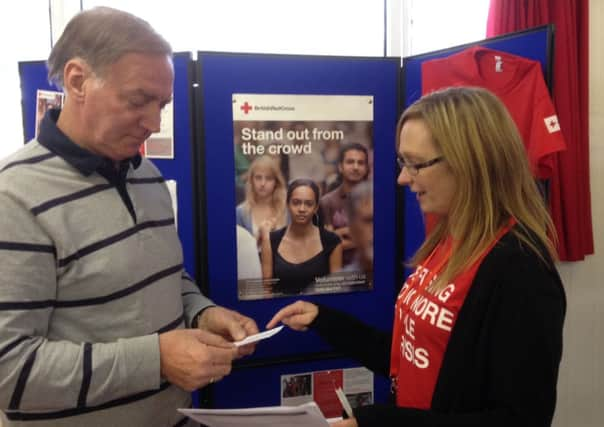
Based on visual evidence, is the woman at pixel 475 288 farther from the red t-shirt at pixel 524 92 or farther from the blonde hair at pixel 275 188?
the blonde hair at pixel 275 188

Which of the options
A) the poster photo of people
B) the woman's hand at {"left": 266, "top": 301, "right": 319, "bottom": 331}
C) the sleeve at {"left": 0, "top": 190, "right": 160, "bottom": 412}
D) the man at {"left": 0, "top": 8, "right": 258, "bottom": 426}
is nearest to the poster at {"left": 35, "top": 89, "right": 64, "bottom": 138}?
the poster photo of people

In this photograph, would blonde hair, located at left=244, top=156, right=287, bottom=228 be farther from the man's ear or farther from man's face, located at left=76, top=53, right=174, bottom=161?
the man's ear

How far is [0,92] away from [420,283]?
218cm

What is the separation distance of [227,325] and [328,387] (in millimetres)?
908

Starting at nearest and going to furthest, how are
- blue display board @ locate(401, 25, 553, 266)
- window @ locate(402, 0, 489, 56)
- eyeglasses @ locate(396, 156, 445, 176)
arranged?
eyeglasses @ locate(396, 156, 445, 176), blue display board @ locate(401, 25, 553, 266), window @ locate(402, 0, 489, 56)

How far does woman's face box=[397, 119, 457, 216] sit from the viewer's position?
1.21 m

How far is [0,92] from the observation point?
2.48 meters

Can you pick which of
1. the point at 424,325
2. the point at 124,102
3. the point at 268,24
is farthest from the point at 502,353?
the point at 268,24

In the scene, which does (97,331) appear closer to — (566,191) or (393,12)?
(566,191)

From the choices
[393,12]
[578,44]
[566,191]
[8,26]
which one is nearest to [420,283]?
[566,191]

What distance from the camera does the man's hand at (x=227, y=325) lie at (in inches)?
52.8

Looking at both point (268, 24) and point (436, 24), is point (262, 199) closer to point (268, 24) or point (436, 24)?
point (268, 24)

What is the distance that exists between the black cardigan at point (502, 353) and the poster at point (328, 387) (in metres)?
0.97

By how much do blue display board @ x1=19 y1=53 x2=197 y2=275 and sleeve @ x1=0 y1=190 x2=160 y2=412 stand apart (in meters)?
0.84
